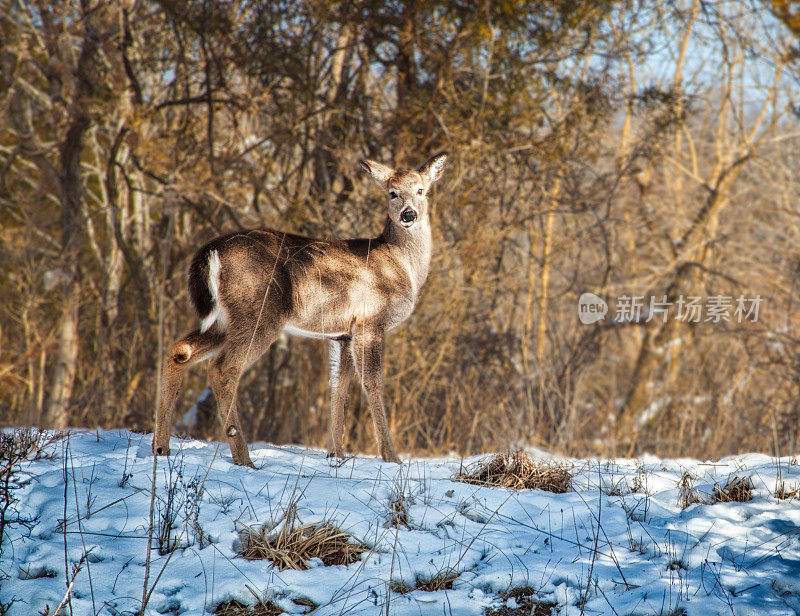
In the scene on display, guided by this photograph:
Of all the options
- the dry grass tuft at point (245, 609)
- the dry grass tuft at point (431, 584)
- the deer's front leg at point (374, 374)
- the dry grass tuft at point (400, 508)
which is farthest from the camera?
the deer's front leg at point (374, 374)

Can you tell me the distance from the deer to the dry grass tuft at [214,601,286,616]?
1.40 metres

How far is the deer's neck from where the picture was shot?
550 centimetres

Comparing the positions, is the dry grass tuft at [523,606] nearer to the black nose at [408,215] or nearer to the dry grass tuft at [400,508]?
the dry grass tuft at [400,508]

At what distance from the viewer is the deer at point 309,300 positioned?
14.7 ft

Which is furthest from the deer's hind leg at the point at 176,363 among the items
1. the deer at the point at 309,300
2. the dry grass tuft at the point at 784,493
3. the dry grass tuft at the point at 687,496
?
the dry grass tuft at the point at 784,493

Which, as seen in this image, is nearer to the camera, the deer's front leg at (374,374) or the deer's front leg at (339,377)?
the deer's front leg at (374,374)

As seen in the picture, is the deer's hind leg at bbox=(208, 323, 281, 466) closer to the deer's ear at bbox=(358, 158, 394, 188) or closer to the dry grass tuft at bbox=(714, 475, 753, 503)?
the deer's ear at bbox=(358, 158, 394, 188)

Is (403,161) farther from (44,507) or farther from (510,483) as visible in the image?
(44,507)

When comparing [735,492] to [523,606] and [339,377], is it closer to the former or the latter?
[523,606]

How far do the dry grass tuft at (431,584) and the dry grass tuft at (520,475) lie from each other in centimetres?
116

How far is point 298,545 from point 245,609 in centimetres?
41

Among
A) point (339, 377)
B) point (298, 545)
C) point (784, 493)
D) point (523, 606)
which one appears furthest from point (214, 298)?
point (784, 493)

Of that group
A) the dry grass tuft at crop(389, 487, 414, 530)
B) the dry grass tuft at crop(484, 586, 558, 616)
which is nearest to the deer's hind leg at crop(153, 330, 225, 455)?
the dry grass tuft at crop(389, 487, 414, 530)

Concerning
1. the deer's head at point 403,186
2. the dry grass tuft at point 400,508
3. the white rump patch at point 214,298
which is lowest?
the dry grass tuft at point 400,508
